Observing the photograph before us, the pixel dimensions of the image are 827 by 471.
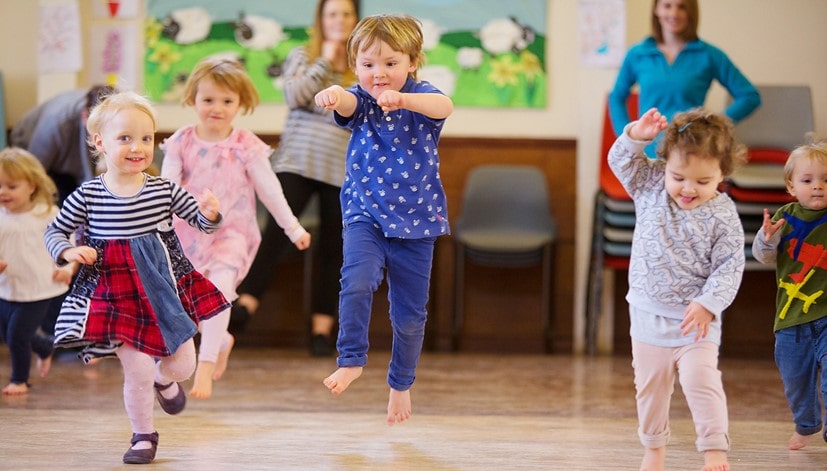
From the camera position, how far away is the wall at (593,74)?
6062mm

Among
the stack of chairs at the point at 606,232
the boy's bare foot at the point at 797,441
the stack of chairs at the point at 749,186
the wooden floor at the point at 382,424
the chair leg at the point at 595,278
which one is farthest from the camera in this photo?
the chair leg at the point at 595,278

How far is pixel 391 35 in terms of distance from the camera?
9.23 ft

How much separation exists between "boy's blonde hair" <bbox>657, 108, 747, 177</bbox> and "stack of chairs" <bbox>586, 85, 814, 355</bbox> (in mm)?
2764

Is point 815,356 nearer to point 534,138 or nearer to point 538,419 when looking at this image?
point 538,419

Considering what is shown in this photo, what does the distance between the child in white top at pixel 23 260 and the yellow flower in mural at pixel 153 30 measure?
2.25m

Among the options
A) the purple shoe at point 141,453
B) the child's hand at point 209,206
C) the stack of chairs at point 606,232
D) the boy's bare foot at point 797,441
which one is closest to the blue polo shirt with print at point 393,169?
the child's hand at point 209,206

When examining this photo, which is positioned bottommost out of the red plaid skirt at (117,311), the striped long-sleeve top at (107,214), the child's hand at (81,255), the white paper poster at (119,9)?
the red plaid skirt at (117,311)

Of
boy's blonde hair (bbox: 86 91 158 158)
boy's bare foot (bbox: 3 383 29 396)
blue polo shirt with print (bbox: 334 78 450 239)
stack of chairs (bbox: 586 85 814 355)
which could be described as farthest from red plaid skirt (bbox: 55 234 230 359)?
stack of chairs (bbox: 586 85 814 355)

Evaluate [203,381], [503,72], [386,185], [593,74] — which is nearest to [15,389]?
[203,381]

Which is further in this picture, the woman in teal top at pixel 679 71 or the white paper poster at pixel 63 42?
the white paper poster at pixel 63 42

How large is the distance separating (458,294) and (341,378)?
3.16 metres

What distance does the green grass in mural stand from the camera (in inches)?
240

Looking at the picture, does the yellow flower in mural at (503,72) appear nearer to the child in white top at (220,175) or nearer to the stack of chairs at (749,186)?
the stack of chairs at (749,186)

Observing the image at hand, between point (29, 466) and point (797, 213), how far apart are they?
90.1 inches
